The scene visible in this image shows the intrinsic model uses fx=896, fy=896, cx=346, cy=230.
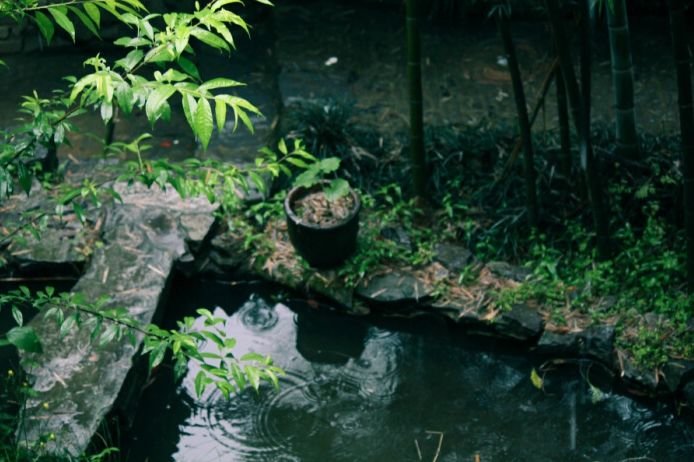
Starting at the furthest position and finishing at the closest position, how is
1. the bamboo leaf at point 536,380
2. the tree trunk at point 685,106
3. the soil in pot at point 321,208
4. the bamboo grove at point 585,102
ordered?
1. the soil in pot at point 321,208
2. the bamboo leaf at point 536,380
3. the bamboo grove at point 585,102
4. the tree trunk at point 685,106

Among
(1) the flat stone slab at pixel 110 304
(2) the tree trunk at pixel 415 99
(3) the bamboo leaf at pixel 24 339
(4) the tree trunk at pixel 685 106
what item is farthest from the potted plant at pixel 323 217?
(3) the bamboo leaf at pixel 24 339

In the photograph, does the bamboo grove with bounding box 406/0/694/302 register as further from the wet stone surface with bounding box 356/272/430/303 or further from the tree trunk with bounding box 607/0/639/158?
the wet stone surface with bounding box 356/272/430/303

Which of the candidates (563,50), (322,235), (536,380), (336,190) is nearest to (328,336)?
(322,235)

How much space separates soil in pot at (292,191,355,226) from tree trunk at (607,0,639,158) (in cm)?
173

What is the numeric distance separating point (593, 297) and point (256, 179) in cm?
241

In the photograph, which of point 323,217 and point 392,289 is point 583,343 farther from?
point 323,217

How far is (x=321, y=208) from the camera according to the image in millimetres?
5379

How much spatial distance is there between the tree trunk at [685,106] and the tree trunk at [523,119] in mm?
910

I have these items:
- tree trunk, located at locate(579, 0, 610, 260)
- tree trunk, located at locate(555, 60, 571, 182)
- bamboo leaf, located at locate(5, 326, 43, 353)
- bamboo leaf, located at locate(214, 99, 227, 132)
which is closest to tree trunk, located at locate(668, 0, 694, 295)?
tree trunk, located at locate(579, 0, 610, 260)

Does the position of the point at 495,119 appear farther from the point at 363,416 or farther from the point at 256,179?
the point at 256,179

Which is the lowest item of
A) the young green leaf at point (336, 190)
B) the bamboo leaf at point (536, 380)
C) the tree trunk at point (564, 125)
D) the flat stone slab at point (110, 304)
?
the bamboo leaf at point (536, 380)

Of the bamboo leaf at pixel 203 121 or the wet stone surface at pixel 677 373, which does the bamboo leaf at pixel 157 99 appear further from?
the wet stone surface at pixel 677 373

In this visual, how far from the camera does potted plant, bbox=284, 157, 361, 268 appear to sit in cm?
517

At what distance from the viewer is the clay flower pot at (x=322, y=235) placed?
520 cm
